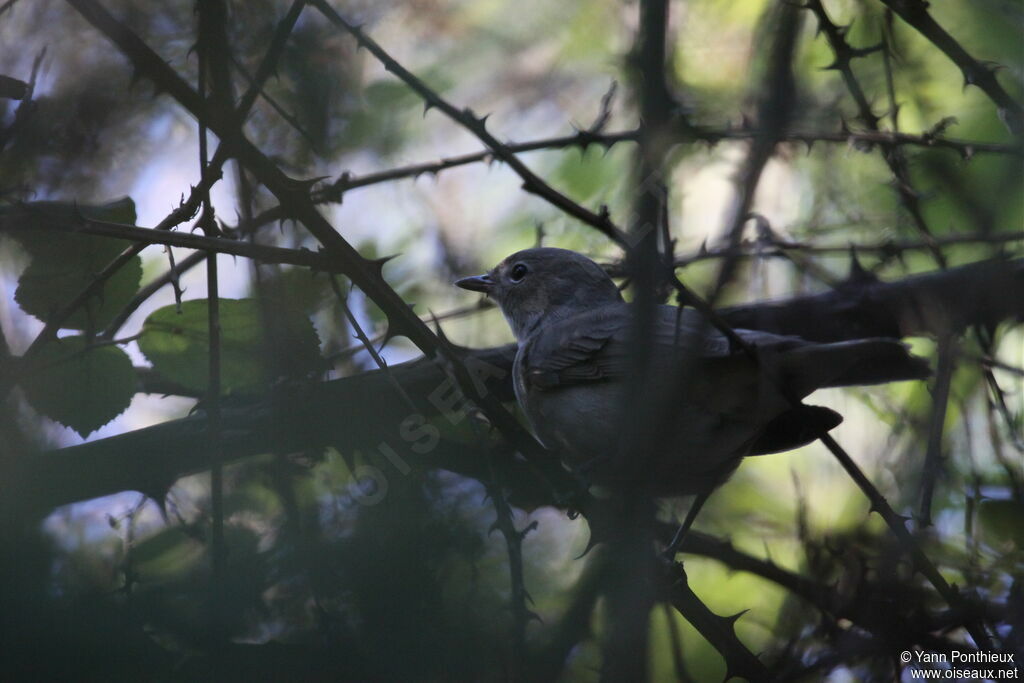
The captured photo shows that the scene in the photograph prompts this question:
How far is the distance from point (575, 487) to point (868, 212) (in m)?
3.02

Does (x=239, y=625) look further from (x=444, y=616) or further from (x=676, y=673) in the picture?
(x=676, y=673)

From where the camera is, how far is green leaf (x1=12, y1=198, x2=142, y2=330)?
3.27 meters

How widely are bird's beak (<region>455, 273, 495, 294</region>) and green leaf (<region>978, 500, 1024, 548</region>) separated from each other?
2.90m

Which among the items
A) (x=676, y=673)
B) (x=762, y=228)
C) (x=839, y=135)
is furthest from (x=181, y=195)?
(x=839, y=135)

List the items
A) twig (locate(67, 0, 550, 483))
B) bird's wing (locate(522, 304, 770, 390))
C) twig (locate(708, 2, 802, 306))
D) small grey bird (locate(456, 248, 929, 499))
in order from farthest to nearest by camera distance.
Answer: bird's wing (locate(522, 304, 770, 390)) → small grey bird (locate(456, 248, 929, 499)) → twig (locate(67, 0, 550, 483)) → twig (locate(708, 2, 802, 306))

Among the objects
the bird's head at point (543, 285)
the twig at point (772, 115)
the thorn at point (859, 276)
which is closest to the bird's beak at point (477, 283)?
the bird's head at point (543, 285)

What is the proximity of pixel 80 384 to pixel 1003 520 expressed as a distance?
349cm

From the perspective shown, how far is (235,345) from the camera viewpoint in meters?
3.31

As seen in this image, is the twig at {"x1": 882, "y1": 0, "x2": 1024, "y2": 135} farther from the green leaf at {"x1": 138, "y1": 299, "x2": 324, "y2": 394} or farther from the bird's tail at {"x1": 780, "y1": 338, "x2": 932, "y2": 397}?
the green leaf at {"x1": 138, "y1": 299, "x2": 324, "y2": 394}

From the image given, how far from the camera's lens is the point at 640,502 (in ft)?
6.72

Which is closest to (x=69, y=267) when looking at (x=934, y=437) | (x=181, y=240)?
(x=181, y=240)

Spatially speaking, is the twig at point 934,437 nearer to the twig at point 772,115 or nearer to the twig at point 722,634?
the twig at point 722,634

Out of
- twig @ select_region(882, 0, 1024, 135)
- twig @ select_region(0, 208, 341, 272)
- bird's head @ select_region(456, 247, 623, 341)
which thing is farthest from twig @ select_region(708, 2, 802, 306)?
bird's head @ select_region(456, 247, 623, 341)

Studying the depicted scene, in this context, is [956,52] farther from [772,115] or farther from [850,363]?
[772,115]
